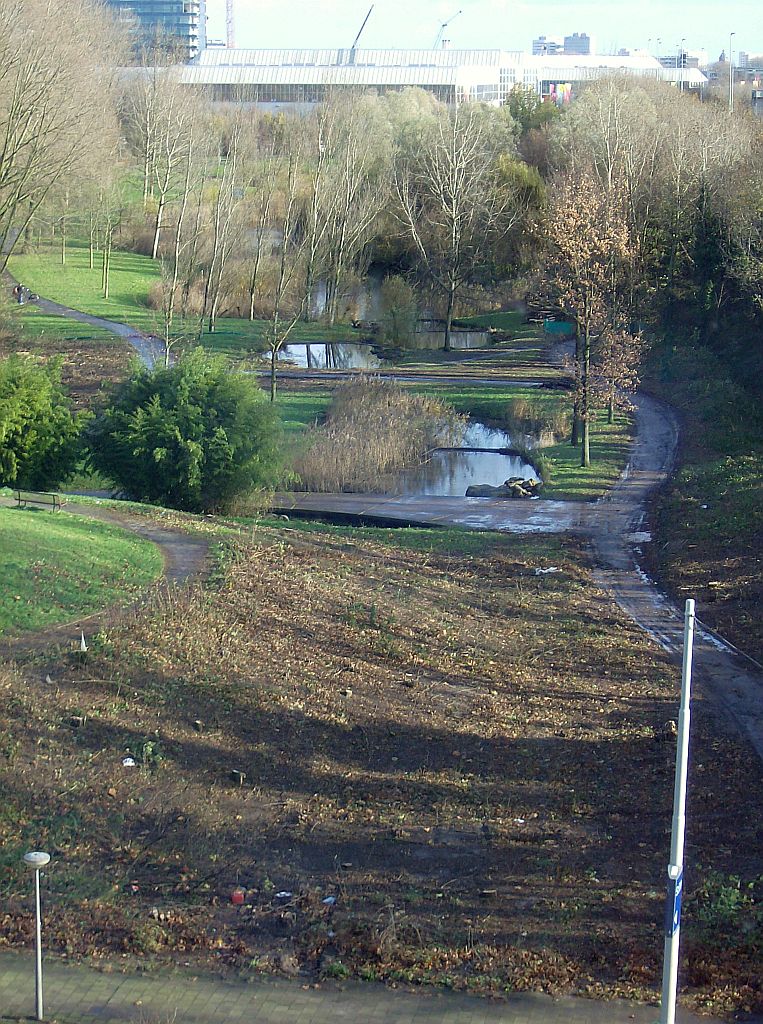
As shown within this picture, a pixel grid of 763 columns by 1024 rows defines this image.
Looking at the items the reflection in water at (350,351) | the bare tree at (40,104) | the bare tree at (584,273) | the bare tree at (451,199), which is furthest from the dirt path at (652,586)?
the bare tree at (40,104)

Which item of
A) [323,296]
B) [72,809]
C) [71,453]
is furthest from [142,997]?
[323,296]

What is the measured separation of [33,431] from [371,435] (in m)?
12.0

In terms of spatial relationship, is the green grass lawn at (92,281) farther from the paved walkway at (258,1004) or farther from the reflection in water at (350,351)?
the paved walkway at (258,1004)

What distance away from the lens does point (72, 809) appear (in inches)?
417

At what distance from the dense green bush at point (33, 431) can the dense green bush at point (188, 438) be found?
23.9 inches

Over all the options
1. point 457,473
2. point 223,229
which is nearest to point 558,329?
point 223,229

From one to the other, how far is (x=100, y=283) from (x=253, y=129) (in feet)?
40.7

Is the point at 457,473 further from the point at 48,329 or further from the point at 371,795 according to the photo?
the point at 48,329

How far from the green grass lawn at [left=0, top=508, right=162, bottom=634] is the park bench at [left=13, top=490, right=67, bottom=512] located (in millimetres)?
1968

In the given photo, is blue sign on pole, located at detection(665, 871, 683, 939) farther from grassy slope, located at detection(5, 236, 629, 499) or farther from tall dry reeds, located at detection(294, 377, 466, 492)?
tall dry reeds, located at detection(294, 377, 466, 492)

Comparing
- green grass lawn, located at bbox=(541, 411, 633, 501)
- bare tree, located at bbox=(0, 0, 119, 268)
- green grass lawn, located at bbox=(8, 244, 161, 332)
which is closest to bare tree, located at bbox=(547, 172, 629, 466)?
green grass lawn, located at bbox=(541, 411, 633, 501)

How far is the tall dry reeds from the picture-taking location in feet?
105

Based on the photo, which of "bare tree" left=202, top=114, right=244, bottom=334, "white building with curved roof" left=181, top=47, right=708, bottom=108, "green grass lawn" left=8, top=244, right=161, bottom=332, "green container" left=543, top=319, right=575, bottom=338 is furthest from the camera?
"white building with curved roof" left=181, top=47, right=708, bottom=108

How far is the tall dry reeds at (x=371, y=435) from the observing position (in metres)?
32.0
